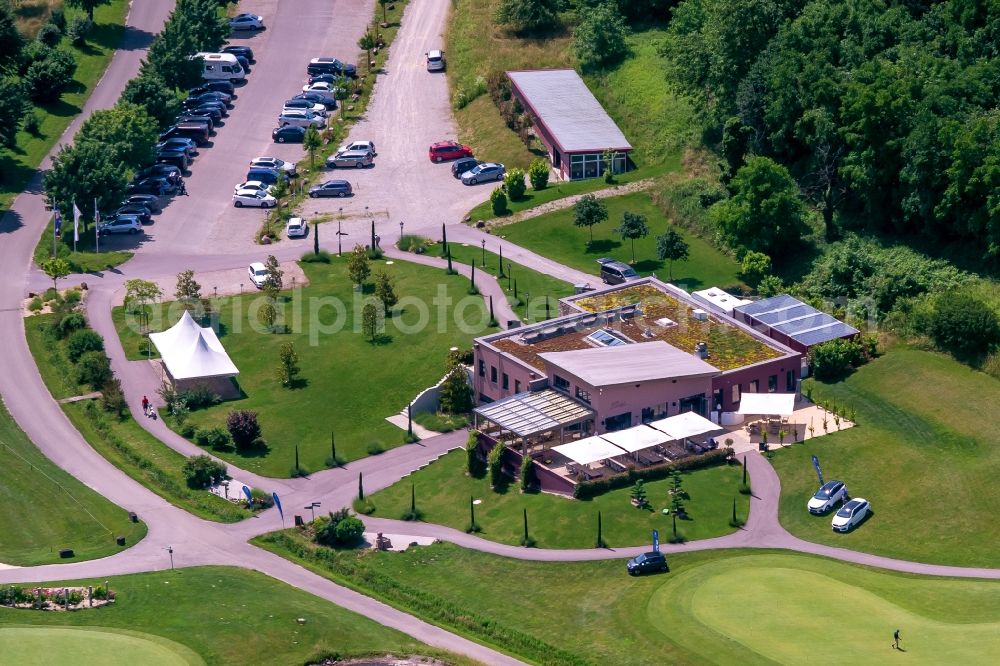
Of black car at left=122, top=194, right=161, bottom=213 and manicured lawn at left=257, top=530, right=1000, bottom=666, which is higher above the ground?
black car at left=122, top=194, right=161, bottom=213

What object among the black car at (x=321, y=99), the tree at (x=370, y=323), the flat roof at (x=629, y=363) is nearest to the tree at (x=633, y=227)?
the flat roof at (x=629, y=363)

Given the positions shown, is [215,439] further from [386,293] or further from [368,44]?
[368,44]

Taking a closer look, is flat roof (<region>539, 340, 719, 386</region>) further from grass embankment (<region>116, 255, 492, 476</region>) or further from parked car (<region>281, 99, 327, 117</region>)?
parked car (<region>281, 99, 327, 117</region>)

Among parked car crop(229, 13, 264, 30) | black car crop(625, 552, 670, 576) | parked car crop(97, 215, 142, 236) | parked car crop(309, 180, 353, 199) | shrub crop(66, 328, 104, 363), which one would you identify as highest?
parked car crop(229, 13, 264, 30)

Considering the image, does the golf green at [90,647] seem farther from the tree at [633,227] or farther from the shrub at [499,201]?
the shrub at [499,201]

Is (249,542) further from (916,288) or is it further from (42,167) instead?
(42,167)

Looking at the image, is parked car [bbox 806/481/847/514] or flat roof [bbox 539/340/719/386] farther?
flat roof [bbox 539/340/719/386]

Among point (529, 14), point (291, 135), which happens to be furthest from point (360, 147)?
point (529, 14)

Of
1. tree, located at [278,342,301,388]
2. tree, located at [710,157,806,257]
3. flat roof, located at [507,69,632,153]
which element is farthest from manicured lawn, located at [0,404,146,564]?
flat roof, located at [507,69,632,153]
